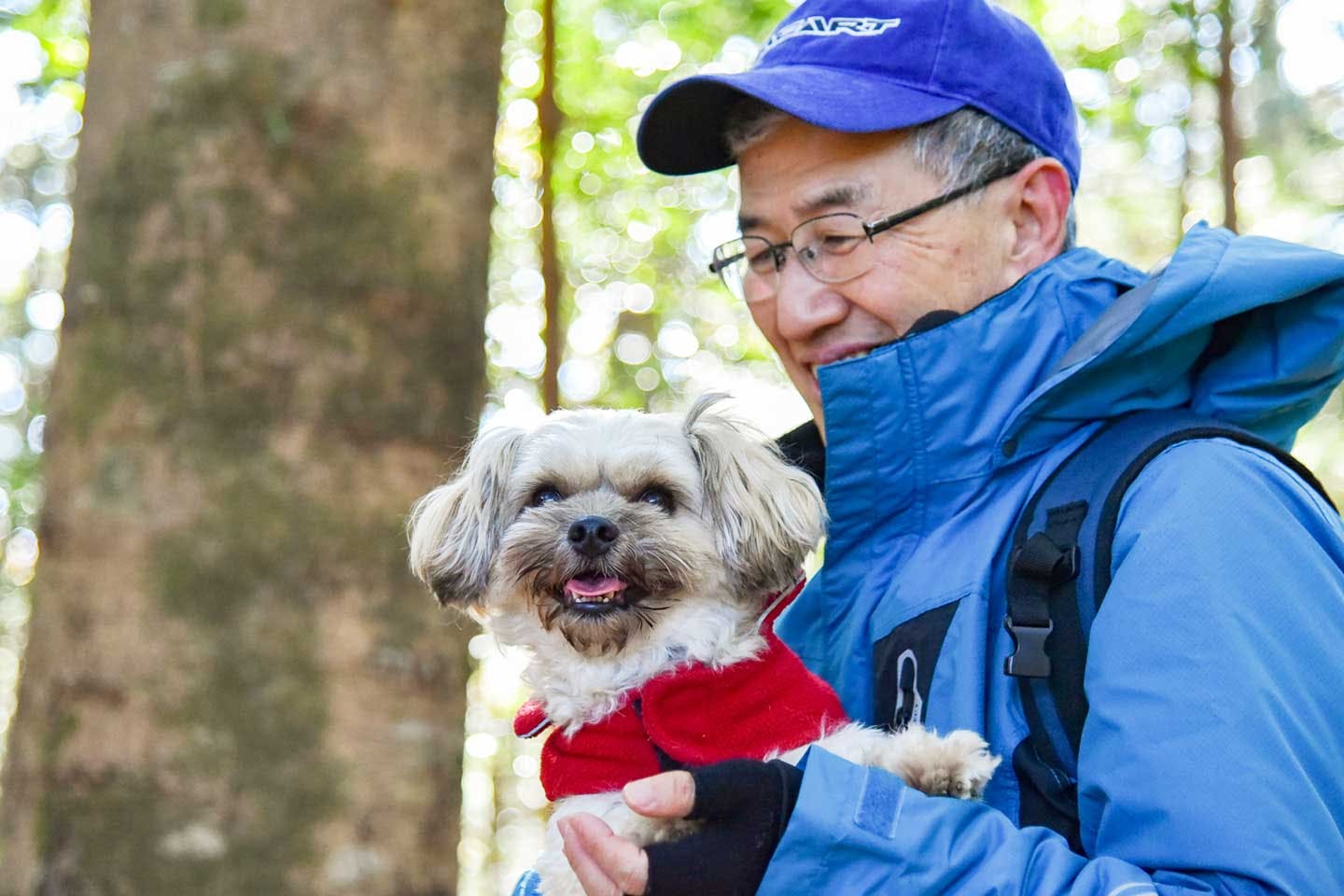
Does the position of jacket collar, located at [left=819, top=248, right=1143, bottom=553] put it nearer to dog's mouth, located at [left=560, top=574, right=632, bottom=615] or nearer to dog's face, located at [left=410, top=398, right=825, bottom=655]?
dog's face, located at [left=410, top=398, right=825, bottom=655]

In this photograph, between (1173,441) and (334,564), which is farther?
(334,564)

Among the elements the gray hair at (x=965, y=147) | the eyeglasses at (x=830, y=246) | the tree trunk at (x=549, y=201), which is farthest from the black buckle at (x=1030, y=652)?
the tree trunk at (x=549, y=201)

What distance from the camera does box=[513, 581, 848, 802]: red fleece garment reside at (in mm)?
2797

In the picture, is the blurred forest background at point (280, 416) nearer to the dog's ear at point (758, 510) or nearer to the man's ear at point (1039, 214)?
the dog's ear at point (758, 510)

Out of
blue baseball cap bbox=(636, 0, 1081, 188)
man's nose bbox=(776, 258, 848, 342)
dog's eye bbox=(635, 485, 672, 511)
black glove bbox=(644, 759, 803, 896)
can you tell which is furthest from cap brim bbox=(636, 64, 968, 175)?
black glove bbox=(644, 759, 803, 896)

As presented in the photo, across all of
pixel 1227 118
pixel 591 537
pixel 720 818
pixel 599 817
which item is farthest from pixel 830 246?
pixel 1227 118

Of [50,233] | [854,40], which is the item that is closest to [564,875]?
[854,40]

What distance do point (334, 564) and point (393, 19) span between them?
1660 millimetres

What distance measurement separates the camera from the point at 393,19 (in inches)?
157

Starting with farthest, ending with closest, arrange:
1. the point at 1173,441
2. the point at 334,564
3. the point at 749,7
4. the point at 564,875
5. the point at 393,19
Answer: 1. the point at 749,7
2. the point at 393,19
3. the point at 334,564
4. the point at 564,875
5. the point at 1173,441

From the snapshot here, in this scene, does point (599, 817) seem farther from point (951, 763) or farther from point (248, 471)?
point (248, 471)

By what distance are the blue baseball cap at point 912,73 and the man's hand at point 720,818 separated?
157cm

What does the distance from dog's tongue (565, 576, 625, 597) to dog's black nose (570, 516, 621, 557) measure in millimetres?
67

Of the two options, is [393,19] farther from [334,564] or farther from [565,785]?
[565,785]
